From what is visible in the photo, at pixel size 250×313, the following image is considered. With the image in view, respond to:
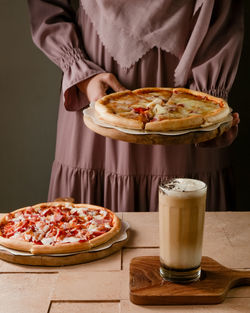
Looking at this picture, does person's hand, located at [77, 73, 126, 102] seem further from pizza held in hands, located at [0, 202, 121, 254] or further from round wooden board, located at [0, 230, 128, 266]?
round wooden board, located at [0, 230, 128, 266]

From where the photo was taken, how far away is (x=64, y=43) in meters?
1.98

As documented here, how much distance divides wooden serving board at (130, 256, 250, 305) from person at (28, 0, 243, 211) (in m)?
0.68

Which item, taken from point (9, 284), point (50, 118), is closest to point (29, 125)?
point (50, 118)

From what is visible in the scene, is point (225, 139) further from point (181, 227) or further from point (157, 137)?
point (181, 227)

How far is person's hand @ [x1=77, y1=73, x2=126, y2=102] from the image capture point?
1.87m

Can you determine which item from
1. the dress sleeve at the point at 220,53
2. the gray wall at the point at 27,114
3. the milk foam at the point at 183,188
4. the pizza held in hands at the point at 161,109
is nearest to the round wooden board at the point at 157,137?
the pizza held in hands at the point at 161,109

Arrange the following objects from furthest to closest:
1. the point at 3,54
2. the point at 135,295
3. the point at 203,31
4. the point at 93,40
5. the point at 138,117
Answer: the point at 3,54 < the point at 93,40 < the point at 203,31 < the point at 138,117 < the point at 135,295

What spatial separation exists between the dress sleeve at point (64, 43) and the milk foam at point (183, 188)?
81cm

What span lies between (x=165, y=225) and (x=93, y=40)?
1.01 m

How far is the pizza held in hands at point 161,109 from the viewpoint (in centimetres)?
144

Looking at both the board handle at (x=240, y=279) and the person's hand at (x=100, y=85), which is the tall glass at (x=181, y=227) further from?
the person's hand at (x=100, y=85)

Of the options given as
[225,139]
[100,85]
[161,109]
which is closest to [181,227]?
[161,109]

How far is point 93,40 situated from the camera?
6.51 feet

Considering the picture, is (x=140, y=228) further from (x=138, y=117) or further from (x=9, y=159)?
(x=9, y=159)
